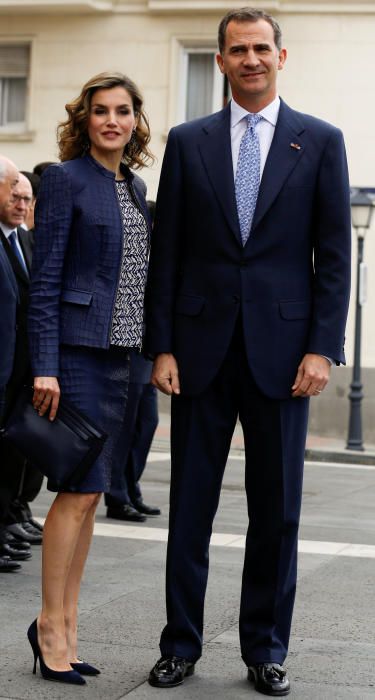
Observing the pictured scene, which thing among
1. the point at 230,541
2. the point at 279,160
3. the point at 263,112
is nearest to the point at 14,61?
the point at 230,541

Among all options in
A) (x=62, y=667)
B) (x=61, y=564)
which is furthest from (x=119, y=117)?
(x=62, y=667)

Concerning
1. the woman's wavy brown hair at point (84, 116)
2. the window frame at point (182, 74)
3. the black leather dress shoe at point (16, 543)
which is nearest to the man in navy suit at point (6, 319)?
the black leather dress shoe at point (16, 543)

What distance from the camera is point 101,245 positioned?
462 centimetres

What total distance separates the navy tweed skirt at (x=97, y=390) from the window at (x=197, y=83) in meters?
17.4

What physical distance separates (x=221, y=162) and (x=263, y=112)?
0.75 feet

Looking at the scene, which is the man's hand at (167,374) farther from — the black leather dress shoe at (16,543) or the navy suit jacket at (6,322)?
the black leather dress shoe at (16,543)

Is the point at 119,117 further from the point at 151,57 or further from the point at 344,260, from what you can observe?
the point at 151,57

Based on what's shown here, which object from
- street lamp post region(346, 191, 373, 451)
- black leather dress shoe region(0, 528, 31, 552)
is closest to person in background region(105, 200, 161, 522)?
black leather dress shoe region(0, 528, 31, 552)

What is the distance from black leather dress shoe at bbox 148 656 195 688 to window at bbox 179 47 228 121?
1764cm

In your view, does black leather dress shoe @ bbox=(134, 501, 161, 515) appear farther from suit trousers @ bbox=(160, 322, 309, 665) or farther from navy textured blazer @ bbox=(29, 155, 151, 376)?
navy textured blazer @ bbox=(29, 155, 151, 376)

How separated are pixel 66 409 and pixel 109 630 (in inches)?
47.8

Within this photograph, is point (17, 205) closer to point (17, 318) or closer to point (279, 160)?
point (17, 318)

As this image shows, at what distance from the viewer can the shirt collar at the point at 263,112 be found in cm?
469

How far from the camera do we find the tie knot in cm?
468
